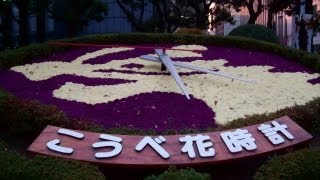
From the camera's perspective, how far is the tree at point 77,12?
1806 cm

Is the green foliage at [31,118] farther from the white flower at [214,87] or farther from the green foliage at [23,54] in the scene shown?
the green foliage at [23,54]

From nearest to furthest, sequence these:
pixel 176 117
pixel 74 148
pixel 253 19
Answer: pixel 74 148, pixel 176 117, pixel 253 19

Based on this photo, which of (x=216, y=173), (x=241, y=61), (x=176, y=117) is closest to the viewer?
(x=216, y=173)

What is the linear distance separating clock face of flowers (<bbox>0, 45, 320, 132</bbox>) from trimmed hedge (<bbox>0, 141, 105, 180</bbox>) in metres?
1.81

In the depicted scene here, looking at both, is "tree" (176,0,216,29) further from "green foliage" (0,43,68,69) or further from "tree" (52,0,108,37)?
"green foliage" (0,43,68,69)

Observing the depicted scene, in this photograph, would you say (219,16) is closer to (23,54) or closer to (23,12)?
(23,12)

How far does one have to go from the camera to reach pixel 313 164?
477 cm

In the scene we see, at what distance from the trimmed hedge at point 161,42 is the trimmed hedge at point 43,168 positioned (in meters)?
5.26

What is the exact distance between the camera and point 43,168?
15.3ft

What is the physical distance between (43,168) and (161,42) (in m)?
7.77

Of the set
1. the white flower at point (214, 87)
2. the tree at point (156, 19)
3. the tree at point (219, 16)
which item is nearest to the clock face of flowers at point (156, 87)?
the white flower at point (214, 87)

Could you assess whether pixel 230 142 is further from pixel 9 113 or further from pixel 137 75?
pixel 137 75

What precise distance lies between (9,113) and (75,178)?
7.78 ft

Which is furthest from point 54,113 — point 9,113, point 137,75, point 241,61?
point 241,61
